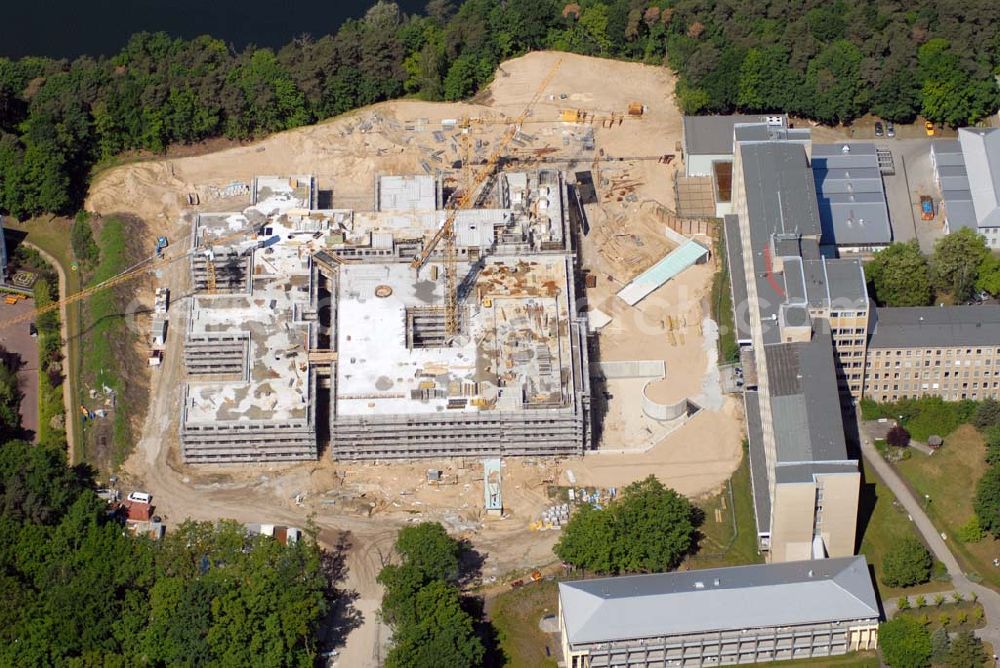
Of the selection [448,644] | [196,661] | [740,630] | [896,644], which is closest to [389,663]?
[448,644]

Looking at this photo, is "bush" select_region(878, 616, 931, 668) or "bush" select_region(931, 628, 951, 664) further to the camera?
"bush" select_region(931, 628, 951, 664)

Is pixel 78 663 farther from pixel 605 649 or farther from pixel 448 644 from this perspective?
pixel 605 649

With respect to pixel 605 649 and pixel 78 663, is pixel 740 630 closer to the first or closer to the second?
pixel 605 649

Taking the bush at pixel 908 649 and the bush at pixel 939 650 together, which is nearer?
the bush at pixel 908 649

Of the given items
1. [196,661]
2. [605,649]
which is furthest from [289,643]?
[605,649]

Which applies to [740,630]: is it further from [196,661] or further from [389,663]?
[196,661]

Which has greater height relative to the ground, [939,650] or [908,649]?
[908,649]

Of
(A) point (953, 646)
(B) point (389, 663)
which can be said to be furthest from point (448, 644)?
(A) point (953, 646)

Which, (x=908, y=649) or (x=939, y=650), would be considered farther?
(x=939, y=650)
